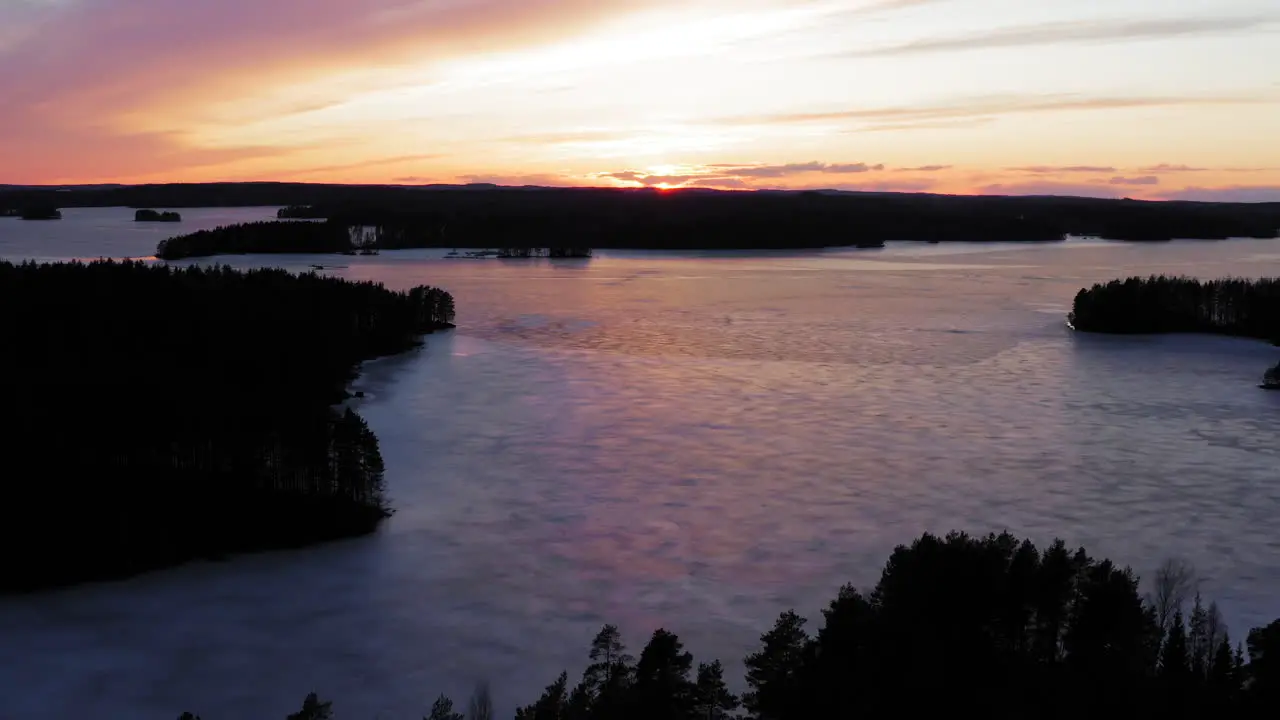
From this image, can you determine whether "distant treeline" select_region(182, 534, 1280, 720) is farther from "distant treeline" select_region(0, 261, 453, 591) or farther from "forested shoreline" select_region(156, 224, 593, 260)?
"forested shoreline" select_region(156, 224, 593, 260)

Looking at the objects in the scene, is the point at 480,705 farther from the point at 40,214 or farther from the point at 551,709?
the point at 40,214

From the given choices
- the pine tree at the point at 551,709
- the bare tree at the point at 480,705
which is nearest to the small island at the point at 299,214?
the bare tree at the point at 480,705

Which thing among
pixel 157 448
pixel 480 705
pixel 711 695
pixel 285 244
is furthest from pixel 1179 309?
pixel 285 244

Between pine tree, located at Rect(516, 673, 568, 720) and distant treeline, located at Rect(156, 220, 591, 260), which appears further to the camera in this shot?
distant treeline, located at Rect(156, 220, 591, 260)

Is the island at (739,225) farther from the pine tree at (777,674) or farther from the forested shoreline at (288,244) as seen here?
the pine tree at (777,674)

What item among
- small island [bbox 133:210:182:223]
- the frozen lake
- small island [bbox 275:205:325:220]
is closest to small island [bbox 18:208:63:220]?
small island [bbox 133:210:182:223]
